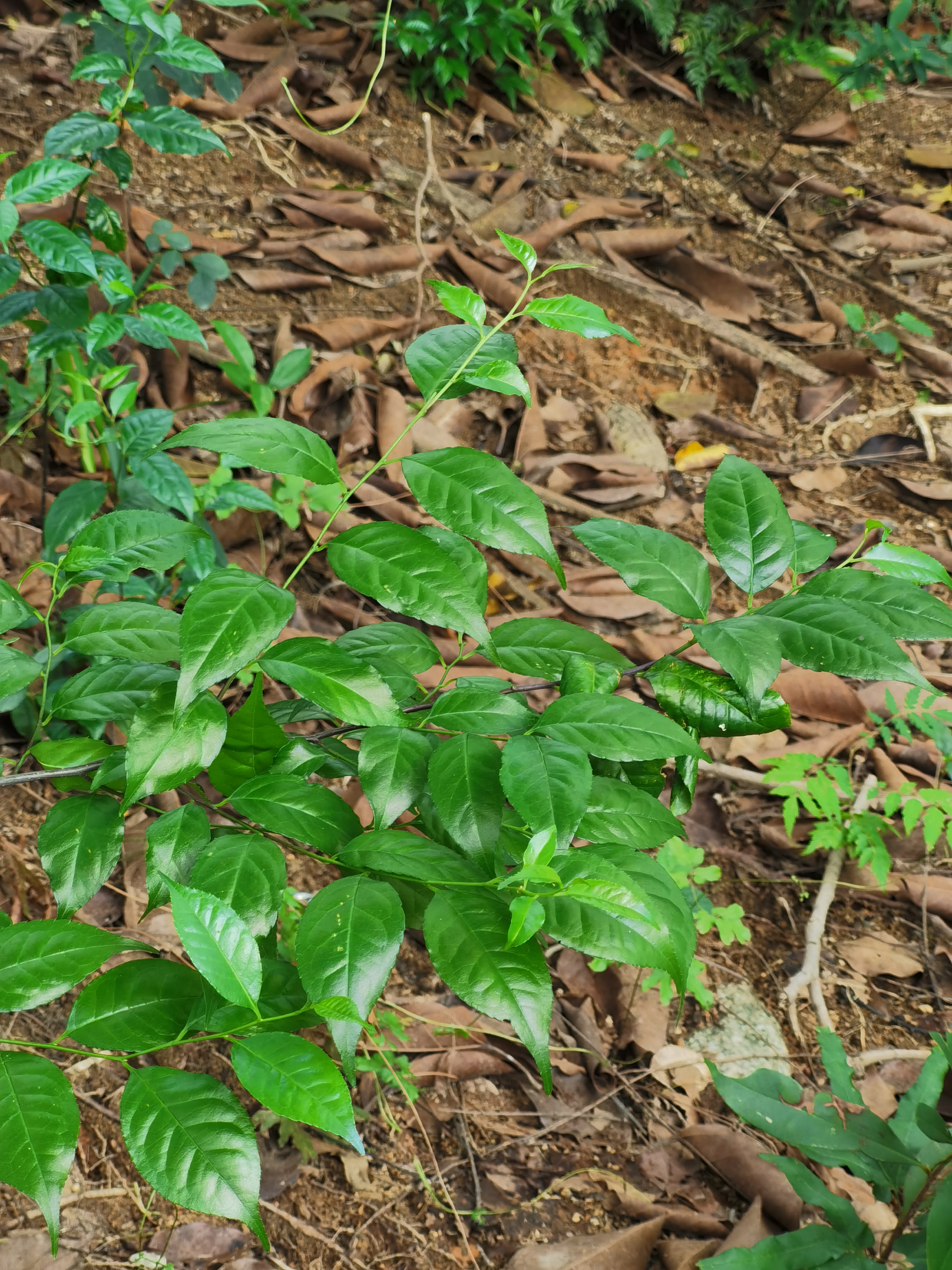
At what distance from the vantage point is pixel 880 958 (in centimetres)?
231

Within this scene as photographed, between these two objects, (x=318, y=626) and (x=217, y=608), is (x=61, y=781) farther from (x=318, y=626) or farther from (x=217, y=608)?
(x=318, y=626)

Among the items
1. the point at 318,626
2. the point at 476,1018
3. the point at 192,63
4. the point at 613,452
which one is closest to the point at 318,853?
the point at 476,1018

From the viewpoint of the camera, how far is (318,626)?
2559 mm

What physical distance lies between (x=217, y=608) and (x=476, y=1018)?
142cm

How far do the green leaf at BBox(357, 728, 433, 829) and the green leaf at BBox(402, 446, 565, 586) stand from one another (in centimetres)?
19

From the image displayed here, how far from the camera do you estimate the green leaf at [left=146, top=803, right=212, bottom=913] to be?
0.81 meters

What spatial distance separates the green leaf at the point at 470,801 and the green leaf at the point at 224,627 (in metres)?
0.18

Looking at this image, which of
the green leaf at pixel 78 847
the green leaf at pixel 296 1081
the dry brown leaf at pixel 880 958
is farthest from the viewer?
the dry brown leaf at pixel 880 958

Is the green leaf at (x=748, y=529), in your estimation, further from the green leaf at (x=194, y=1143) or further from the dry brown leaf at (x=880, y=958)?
the dry brown leaf at (x=880, y=958)

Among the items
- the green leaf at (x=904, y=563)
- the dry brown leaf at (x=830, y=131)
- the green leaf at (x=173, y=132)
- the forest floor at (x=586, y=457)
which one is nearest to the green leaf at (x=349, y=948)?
the green leaf at (x=904, y=563)

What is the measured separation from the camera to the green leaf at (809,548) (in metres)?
1.02

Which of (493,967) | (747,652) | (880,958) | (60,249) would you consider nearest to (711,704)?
(747,652)

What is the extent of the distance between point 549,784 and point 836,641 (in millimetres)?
322

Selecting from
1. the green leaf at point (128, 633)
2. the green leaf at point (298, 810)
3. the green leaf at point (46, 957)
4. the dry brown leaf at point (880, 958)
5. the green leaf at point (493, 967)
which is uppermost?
the green leaf at point (128, 633)
